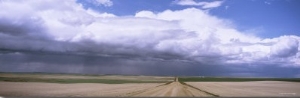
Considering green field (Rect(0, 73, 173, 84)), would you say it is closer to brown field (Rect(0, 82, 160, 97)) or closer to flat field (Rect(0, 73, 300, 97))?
flat field (Rect(0, 73, 300, 97))

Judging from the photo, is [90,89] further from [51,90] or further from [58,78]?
[58,78]

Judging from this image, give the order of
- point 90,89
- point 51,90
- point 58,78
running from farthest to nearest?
point 58,78, point 90,89, point 51,90

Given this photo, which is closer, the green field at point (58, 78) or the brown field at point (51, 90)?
the brown field at point (51, 90)

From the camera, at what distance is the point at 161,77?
21.9 m

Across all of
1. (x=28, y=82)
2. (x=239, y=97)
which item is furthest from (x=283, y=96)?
(x=28, y=82)

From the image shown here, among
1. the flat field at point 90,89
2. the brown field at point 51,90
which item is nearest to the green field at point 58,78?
the flat field at point 90,89

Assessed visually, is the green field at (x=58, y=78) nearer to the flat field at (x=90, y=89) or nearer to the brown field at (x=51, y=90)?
the flat field at (x=90, y=89)

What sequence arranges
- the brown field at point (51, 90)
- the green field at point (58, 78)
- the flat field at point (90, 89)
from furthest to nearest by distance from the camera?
1. the green field at point (58, 78)
2. the flat field at point (90, 89)
3. the brown field at point (51, 90)

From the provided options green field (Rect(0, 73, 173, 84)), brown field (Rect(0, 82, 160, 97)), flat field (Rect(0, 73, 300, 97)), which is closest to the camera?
brown field (Rect(0, 82, 160, 97))

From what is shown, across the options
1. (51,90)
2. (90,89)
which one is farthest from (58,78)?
(51,90)

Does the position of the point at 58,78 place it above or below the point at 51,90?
above

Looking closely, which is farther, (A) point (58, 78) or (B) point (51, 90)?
(A) point (58, 78)

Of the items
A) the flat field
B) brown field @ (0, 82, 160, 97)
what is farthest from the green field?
brown field @ (0, 82, 160, 97)

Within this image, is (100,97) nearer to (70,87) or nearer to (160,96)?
(160,96)
